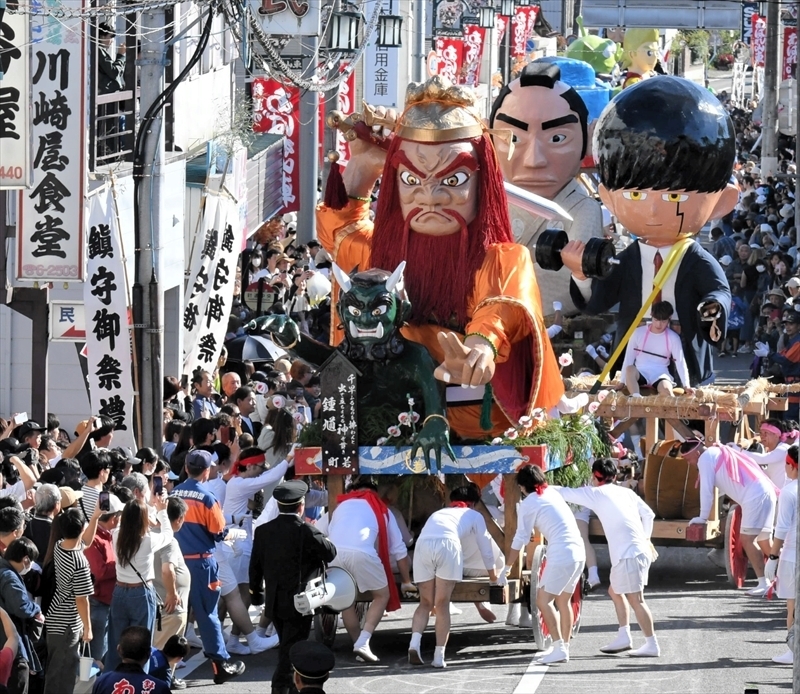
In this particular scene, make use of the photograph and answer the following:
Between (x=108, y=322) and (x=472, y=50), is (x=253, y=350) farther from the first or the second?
(x=472, y=50)

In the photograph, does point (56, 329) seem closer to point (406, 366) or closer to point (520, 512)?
point (406, 366)

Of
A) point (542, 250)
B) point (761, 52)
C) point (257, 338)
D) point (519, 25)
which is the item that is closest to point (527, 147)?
point (257, 338)

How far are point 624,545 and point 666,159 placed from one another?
15.6 feet

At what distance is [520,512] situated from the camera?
10469 mm

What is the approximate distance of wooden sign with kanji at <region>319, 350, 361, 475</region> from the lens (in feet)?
36.1

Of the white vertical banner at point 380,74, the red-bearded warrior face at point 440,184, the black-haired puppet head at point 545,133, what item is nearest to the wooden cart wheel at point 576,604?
the red-bearded warrior face at point 440,184

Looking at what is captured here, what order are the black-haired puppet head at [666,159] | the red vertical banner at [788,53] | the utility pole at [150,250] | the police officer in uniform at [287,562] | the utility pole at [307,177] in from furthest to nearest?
1. the red vertical banner at [788,53]
2. the utility pole at [307,177]
3. the black-haired puppet head at [666,159]
4. the utility pole at [150,250]
5. the police officer in uniform at [287,562]

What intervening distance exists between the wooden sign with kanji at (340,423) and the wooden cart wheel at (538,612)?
1.27 metres

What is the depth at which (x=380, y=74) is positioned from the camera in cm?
2945

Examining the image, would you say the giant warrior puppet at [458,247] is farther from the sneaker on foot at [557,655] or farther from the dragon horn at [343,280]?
the sneaker on foot at [557,655]

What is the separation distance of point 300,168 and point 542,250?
14700mm

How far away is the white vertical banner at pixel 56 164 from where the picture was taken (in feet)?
42.6

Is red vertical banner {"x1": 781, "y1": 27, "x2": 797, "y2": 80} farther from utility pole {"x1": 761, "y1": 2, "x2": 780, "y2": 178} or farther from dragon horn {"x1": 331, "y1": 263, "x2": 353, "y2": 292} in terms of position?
dragon horn {"x1": 331, "y1": 263, "x2": 353, "y2": 292}

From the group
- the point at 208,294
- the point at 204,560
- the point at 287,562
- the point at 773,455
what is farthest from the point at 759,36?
the point at 287,562
